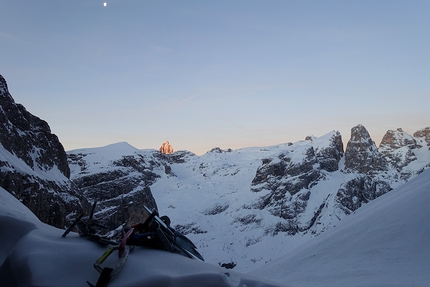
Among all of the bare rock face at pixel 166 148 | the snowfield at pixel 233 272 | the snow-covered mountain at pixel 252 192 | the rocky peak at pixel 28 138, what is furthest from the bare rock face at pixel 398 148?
the snowfield at pixel 233 272

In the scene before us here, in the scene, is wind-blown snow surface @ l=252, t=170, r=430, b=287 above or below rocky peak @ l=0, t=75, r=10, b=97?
below

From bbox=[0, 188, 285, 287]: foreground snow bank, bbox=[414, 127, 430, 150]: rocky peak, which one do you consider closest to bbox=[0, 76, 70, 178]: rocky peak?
bbox=[0, 188, 285, 287]: foreground snow bank

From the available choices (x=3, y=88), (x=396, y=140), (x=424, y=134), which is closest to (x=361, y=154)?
(x=396, y=140)

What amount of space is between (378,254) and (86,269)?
16.4ft

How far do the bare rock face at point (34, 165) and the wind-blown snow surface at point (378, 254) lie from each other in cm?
1639

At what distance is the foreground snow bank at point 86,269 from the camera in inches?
99.3

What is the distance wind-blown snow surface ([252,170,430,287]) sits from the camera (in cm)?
456

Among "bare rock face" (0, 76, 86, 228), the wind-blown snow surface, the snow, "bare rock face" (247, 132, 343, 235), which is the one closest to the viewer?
the wind-blown snow surface

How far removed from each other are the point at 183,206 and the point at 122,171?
68.7 ft

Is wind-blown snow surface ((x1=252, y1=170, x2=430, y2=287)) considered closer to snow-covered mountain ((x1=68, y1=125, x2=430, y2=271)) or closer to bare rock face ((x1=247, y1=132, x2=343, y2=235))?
snow-covered mountain ((x1=68, y1=125, x2=430, y2=271))

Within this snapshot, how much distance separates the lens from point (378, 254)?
18.3ft

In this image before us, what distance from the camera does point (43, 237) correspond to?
10.9ft

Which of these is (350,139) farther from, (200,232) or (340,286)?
(340,286)

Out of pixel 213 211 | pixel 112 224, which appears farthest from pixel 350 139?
pixel 112 224
